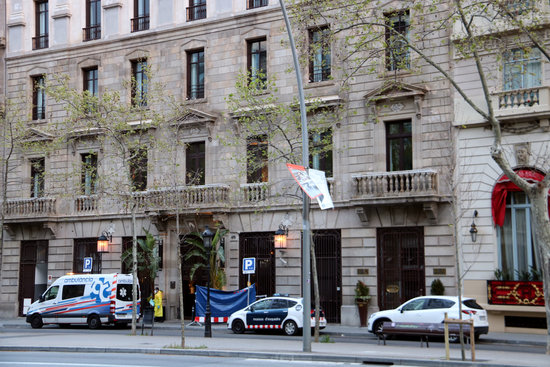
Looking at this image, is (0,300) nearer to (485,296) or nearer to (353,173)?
(353,173)

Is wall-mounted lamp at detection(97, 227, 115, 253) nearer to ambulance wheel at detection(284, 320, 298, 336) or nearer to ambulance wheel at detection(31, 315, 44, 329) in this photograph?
ambulance wheel at detection(31, 315, 44, 329)

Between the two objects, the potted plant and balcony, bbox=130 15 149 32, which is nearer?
the potted plant

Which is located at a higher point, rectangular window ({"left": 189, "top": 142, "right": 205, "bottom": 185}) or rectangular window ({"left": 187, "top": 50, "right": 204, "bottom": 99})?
rectangular window ({"left": 187, "top": 50, "right": 204, "bottom": 99})

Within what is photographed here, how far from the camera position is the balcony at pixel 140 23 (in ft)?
123

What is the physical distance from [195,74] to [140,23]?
175 inches

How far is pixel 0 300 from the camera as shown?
3959cm

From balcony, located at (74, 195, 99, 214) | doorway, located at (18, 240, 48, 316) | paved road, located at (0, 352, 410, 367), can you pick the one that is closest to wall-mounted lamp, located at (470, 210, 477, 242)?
paved road, located at (0, 352, 410, 367)

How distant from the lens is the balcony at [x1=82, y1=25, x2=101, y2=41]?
38.9 m

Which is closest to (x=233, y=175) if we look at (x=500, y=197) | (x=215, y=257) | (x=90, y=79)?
(x=215, y=257)

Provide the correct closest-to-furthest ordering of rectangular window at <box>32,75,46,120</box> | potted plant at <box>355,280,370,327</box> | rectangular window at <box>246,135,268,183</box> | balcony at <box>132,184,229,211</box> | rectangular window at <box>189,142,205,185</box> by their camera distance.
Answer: potted plant at <box>355,280,370,327</box>
rectangular window at <box>246,135,268,183</box>
balcony at <box>132,184,229,211</box>
rectangular window at <box>189,142,205,185</box>
rectangular window at <box>32,75,46,120</box>

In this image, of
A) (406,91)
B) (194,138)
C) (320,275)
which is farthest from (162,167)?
(406,91)

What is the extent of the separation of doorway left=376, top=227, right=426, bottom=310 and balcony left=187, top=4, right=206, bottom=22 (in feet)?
45.9

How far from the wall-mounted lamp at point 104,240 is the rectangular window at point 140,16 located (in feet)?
33.9

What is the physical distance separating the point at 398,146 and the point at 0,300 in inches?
910
